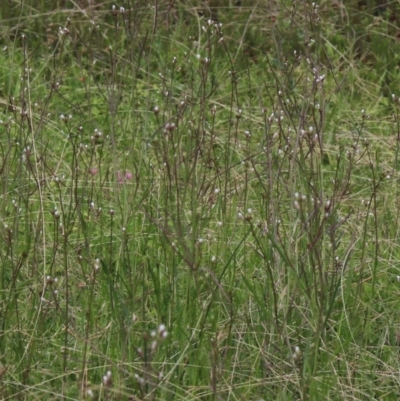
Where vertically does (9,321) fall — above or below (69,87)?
above

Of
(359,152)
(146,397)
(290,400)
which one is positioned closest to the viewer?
(146,397)

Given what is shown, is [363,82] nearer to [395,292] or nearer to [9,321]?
A: [395,292]

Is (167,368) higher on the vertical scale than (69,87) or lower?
higher

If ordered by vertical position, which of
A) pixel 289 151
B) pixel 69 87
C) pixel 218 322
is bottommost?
pixel 69 87

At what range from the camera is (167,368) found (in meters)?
2.61

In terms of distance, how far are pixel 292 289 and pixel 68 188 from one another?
1.21 meters

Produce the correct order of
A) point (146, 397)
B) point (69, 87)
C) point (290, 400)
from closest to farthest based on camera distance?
1. point (146, 397)
2. point (290, 400)
3. point (69, 87)

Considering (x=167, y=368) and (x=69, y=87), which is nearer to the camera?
(x=167, y=368)

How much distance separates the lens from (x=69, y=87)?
524cm

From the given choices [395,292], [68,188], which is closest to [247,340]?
[395,292]

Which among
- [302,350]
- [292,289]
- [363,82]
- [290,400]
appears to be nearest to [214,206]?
[292,289]

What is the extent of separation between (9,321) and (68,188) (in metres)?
1.08

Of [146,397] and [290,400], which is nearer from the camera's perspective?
[146,397]

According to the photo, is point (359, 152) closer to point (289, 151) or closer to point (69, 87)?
point (289, 151)
